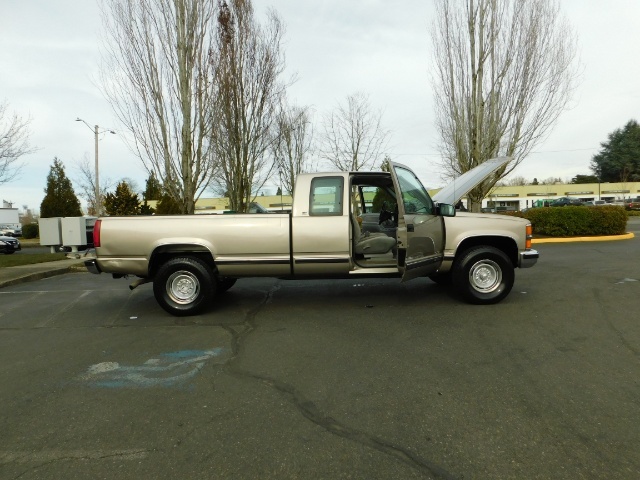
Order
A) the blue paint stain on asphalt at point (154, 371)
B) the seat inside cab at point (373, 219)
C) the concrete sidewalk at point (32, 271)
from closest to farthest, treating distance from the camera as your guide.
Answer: the blue paint stain on asphalt at point (154, 371) → the seat inside cab at point (373, 219) → the concrete sidewalk at point (32, 271)

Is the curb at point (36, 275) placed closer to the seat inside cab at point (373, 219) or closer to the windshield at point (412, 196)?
the seat inside cab at point (373, 219)

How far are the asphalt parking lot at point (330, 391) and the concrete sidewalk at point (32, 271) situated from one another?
384 centimetres

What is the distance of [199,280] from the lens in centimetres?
583

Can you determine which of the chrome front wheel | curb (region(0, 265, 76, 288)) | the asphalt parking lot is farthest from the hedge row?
curb (region(0, 265, 76, 288))

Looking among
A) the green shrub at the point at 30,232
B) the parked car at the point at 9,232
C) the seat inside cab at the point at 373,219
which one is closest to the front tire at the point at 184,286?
the seat inside cab at the point at 373,219

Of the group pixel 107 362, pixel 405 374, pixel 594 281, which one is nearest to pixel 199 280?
pixel 107 362

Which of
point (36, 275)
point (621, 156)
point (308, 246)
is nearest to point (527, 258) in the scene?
point (308, 246)

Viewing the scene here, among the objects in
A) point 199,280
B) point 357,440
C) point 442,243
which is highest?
point 442,243

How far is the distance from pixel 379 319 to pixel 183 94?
9.25m

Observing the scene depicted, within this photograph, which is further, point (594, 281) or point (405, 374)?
point (594, 281)

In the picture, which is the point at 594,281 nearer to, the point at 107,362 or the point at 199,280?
the point at 199,280

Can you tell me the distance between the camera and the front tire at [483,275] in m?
5.94

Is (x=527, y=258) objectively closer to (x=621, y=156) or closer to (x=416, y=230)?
(x=416, y=230)

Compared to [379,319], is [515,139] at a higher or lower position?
higher
